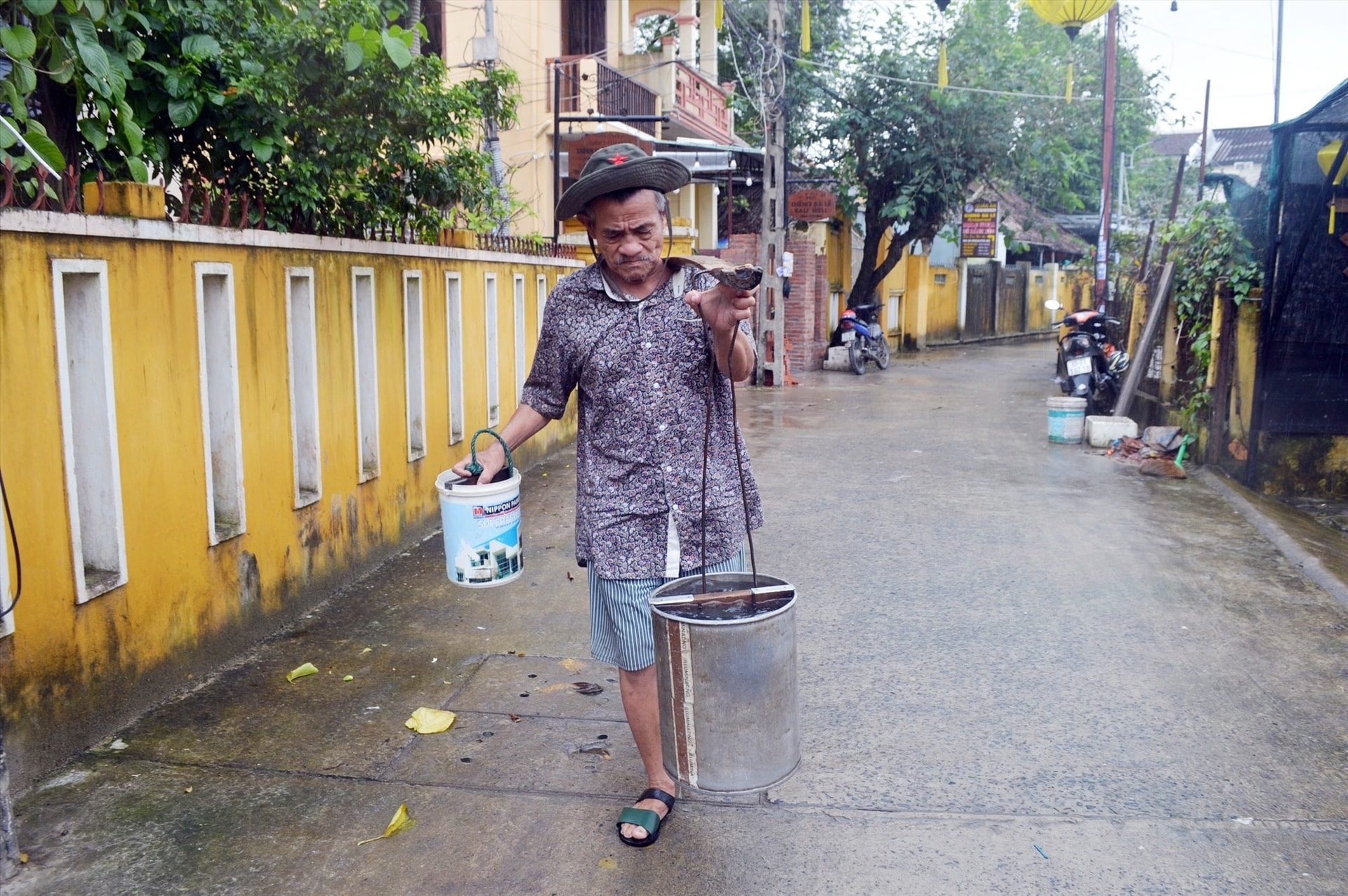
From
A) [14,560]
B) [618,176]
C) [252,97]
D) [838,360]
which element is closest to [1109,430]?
[252,97]

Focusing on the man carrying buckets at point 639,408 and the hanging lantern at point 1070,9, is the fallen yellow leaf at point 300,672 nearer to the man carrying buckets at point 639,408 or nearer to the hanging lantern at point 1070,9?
the man carrying buckets at point 639,408

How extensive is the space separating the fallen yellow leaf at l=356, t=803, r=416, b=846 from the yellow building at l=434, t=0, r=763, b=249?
352 inches

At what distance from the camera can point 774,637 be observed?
2.63 meters

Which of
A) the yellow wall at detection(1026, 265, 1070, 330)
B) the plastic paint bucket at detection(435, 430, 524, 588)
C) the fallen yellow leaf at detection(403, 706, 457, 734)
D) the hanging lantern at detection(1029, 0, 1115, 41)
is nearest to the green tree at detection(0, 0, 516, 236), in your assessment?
the plastic paint bucket at detection(435, 430, 524, 588)

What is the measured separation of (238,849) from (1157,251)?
1134 cm

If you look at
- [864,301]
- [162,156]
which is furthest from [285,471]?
[864,301]

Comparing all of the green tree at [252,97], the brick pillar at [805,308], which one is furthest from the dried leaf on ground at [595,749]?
the brick pillar at [805,308]

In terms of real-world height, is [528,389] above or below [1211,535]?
above

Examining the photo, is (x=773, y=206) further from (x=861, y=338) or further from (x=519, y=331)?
(x=519, y=331)

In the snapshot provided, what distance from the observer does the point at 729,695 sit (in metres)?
2.63

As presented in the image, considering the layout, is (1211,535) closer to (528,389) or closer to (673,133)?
(528,389)

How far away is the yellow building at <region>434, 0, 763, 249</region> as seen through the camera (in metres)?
14.0

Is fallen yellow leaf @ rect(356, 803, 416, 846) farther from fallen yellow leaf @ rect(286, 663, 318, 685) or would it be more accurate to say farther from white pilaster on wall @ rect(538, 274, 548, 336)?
white pilaster on wall @ rect(538, 274, 548, 336)

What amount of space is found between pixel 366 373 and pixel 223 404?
1.34 m
